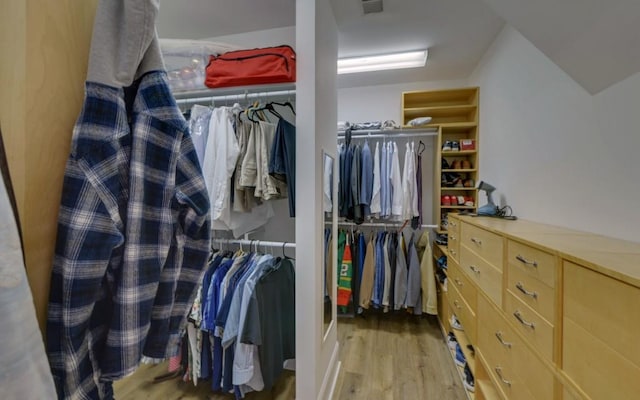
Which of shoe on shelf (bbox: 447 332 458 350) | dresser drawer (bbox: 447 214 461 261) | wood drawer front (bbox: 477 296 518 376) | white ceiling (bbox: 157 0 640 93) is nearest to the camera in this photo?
white ceiling (bbox: 157 0 640 93)

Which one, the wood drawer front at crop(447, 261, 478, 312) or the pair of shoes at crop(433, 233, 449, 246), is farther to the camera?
the pair of shoes at crop(433, 233, 449, 246)

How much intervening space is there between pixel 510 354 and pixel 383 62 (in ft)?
8.30

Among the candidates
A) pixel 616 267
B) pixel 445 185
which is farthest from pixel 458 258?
pixel 616 267

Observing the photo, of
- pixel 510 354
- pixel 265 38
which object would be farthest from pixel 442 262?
pixel 265 38

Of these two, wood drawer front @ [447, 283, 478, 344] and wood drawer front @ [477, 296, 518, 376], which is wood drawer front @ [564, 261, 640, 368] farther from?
wood drawer front @ [447, 283, 478, 344]

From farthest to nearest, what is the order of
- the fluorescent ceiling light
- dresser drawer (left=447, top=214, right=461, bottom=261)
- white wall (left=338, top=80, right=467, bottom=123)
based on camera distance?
white wall (left=338, top=80, right=467, bottom=123) → the fluorescent ceiling light → dresser drawer (left=447, top=214, right=461, bottom=261)

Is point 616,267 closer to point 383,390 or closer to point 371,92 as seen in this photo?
point 383,390

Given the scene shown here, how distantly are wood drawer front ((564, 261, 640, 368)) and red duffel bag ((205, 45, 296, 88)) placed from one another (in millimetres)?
1456

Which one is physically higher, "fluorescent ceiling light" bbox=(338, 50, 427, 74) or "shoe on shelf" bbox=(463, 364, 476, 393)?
"fluorescent ceiling light" bbox=(338, 50, 427, 74)

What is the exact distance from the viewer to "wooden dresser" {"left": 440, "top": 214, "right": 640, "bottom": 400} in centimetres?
65

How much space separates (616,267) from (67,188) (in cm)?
125

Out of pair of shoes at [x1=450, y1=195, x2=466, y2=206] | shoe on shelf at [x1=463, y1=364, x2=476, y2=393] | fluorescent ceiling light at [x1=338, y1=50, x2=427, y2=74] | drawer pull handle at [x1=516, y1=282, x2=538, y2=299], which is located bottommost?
shoe on shelf at [x1=463, y1=364, x2=476, y2=393]

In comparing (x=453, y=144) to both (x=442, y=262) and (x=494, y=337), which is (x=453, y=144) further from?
(x=494, y=337)

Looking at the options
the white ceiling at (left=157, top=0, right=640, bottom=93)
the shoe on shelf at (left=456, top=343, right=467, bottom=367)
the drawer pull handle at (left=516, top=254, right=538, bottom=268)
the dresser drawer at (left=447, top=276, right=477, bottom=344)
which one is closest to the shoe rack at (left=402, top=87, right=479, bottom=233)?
the white ceiling at (left=157, top=0, right=640, bottom=93)
